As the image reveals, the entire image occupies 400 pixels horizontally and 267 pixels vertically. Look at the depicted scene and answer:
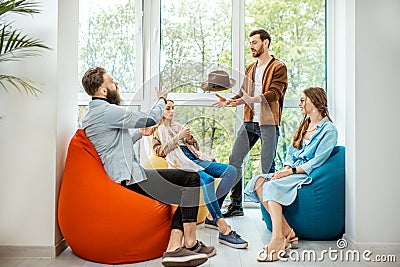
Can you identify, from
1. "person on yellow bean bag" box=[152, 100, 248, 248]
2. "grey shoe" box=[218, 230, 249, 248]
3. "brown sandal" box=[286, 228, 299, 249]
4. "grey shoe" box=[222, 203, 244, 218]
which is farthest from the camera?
"grey shoe" box=[222, 203, 244, 218]

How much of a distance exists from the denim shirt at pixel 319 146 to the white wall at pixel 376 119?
30cm

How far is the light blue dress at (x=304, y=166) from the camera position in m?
3.58

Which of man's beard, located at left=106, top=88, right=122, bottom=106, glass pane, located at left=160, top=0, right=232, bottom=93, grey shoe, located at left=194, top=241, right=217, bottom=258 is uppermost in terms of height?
glass pane, located at left=160, top=0, right=232, bottom=93

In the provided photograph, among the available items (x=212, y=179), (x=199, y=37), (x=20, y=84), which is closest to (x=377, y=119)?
(x=212, y=179)

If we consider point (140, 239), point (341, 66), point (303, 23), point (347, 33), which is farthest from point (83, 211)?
point (303, 23)

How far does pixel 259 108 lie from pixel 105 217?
1.14 m

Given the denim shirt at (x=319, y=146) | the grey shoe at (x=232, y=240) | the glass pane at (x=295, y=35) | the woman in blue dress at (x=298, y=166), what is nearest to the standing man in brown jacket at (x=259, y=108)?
the woman in blue dress at (x=298, y=166)

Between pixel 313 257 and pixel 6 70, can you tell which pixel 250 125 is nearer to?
pixel 313 257

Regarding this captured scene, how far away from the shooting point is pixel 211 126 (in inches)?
124

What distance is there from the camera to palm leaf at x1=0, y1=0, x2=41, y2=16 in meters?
2.91

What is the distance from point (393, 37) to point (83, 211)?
6.97 feet

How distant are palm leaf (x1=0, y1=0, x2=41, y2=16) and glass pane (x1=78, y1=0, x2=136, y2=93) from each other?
1.58m

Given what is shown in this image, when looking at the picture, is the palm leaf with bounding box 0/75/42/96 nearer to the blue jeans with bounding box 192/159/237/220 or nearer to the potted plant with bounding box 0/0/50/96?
the potted plant with bounding box 0/0/50/96

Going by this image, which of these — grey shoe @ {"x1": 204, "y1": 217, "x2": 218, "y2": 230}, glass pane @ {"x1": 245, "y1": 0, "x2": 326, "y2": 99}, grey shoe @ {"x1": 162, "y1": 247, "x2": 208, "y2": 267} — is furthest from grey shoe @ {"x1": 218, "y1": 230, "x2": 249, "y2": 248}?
glass pane @ {"x1": 245, "y1": 0, "x2": 326, "y2": 99}
